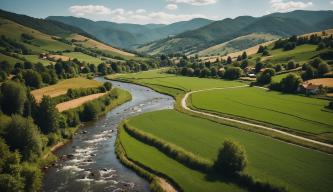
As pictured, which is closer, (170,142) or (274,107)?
(170,142)

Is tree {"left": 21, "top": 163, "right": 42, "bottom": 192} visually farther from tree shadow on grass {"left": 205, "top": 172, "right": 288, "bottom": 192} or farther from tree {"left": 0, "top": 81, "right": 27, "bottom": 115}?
tree {"left": 0, "top": 81, "right": 27, "bottom": 115}

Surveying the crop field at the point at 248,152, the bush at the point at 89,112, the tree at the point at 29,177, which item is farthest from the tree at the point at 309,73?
the tree at the point at 29,177

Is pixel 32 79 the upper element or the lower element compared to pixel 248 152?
upper

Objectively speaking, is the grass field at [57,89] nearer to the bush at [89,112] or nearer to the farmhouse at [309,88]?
the bush at [89,112]

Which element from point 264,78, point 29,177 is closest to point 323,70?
point 264,78

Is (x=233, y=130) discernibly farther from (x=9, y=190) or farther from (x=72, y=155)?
(x=9, y=190)

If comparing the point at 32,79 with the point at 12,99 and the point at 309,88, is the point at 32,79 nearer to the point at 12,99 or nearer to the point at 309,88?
the point at 12,99

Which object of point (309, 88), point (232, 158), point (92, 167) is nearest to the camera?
point (232, 158)

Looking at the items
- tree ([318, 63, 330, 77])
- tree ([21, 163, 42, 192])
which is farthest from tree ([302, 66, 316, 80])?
tree ([21, 163, 42, 192])
